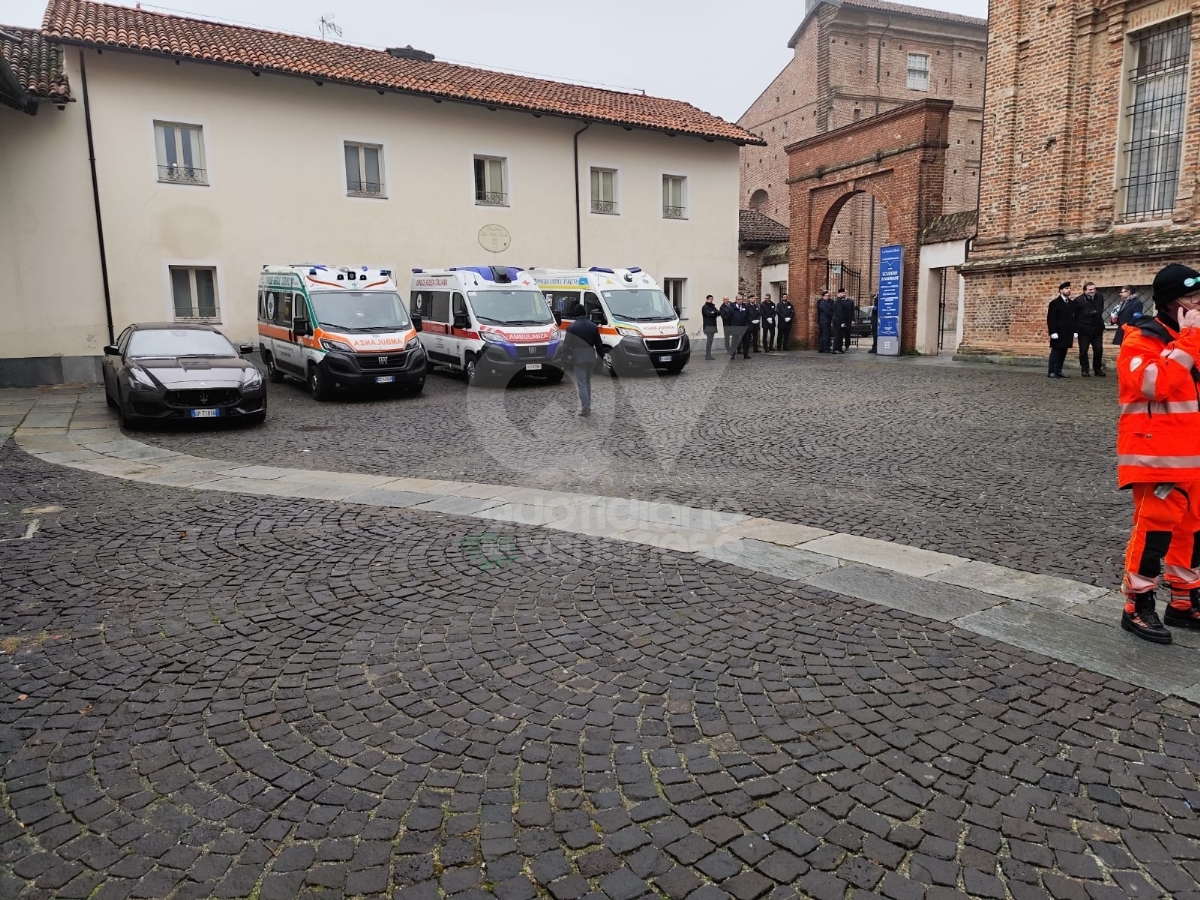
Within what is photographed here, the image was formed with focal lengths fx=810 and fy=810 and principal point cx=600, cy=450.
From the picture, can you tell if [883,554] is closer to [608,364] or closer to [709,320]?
[608,364]

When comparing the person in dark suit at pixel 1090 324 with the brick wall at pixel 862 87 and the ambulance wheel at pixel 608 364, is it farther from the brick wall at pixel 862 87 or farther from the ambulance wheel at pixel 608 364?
the brick wall at pixel 862 87

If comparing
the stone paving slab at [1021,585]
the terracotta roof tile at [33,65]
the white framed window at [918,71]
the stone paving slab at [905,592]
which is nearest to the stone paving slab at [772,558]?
the stone paving slab at [905,592]

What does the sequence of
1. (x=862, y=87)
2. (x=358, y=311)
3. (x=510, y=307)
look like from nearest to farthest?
(x=358, y=311) < (x=510, y=307) < (x=862, y=87)

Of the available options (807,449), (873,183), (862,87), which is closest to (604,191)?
(873,183)

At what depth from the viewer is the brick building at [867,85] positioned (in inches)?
1505

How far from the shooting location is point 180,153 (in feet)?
64.4

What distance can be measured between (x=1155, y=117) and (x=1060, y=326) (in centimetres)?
499

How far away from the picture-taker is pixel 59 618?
4730 mm

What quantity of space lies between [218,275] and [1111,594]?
20468 millimetres

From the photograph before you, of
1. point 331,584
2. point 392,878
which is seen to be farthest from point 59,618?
point 392,878

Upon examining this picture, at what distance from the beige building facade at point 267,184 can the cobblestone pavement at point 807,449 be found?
20.1ft

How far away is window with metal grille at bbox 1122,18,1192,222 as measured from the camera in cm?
1623

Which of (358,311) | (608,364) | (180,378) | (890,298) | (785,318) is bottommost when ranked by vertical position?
(608,364)

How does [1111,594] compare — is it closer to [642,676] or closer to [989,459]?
[642,676]
